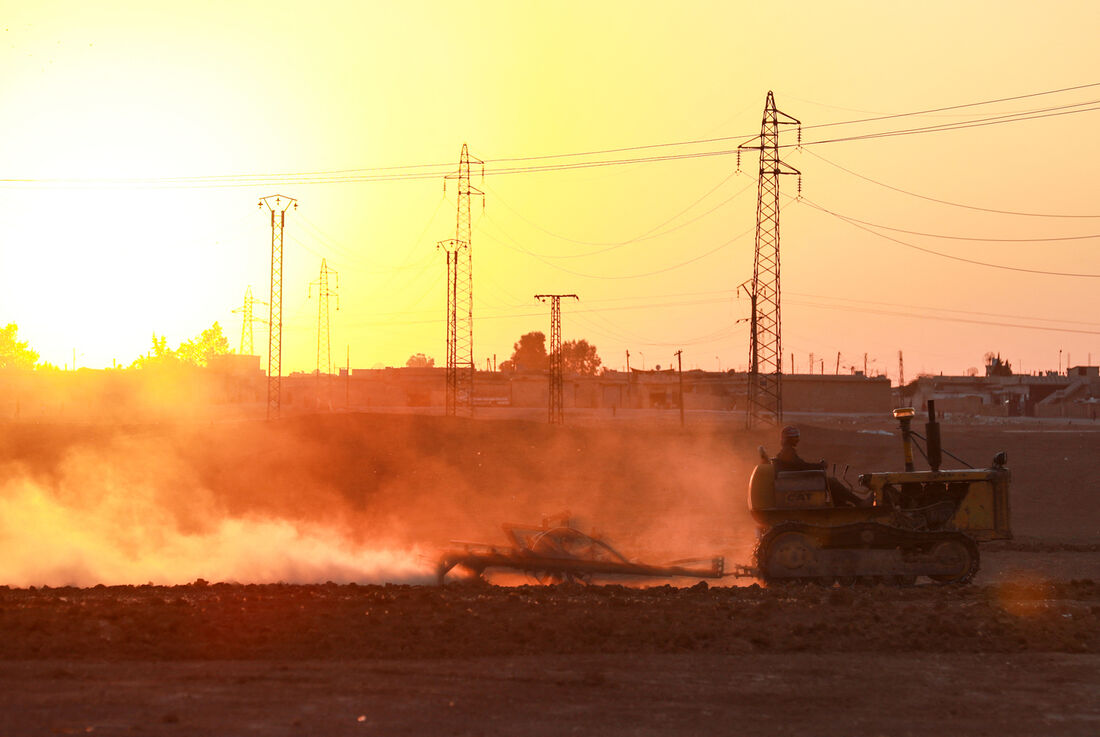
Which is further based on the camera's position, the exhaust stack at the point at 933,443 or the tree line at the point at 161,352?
the tree line at the point at 161,352

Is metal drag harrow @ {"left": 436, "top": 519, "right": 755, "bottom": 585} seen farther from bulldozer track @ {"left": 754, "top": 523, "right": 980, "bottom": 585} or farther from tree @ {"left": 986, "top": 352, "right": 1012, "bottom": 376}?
tree @ {"left": 986, "top": 352, "right": 1012, "bottom": 376}

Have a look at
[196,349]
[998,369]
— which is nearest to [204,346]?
[196,349]

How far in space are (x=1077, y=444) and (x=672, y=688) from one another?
44.5 meters

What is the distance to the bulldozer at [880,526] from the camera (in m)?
18.1

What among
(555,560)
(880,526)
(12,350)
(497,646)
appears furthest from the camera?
(12,350)

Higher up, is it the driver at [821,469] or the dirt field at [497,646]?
the driver at [821,469]

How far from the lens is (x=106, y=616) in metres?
13.2

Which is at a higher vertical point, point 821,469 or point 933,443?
point 933,443

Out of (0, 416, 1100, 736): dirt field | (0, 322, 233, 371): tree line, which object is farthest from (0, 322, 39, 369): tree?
(0, 416, 1100, 736): dirt field

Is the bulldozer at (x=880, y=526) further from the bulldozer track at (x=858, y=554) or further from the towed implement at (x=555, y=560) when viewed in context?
the towed implement at (x=555, y=560)

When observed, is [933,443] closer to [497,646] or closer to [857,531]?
[857,531]

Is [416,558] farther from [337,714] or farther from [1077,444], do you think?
[1077,444]

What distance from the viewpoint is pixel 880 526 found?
18156 millimetres

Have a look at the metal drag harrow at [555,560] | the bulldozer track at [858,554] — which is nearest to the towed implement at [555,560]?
the metal drag harrow at [555,560]
